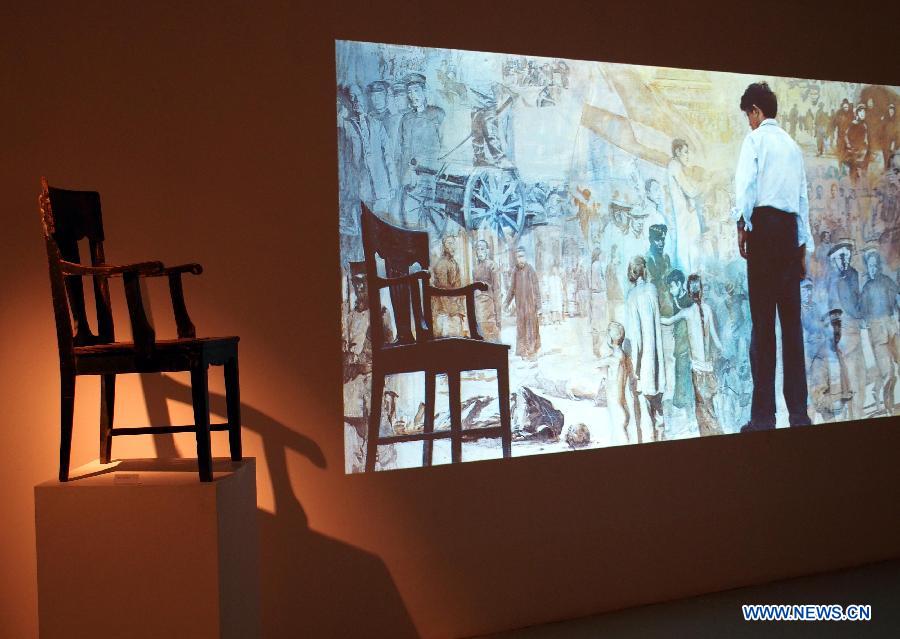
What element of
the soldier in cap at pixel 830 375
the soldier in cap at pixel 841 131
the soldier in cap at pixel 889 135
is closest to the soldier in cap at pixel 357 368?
the soldier in cap at pixel 830 375

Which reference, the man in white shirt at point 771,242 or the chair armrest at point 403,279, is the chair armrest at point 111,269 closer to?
the chair armrest at point 403,279

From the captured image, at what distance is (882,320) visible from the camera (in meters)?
A: 4.70

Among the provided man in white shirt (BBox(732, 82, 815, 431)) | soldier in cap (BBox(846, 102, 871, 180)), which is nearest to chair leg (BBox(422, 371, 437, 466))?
man in white shirt (BBox(732, 82, 815, 431))

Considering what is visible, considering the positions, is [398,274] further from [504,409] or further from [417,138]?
[504,409]

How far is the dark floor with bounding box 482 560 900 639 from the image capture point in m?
3.77

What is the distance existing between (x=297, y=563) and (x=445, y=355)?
3.17ft

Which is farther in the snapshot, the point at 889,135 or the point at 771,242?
the point at 889,135

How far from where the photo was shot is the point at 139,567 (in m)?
2.55

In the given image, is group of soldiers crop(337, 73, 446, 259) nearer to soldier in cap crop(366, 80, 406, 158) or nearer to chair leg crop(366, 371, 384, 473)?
soldier in cap crop(366, 80, 406, 158)

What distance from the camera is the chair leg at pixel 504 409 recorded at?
379 cm

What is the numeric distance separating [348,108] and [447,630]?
2.09 m

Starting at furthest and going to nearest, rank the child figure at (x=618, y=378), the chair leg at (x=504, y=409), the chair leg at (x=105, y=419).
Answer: the child figure at (x=618, y=378) → the chair leg at (x=504, y=409) → the chair leg at (x=105, y=419)

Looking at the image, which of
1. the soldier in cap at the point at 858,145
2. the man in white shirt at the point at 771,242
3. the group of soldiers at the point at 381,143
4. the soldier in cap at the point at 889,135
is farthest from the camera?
the soldier in cap at the point at 889,135

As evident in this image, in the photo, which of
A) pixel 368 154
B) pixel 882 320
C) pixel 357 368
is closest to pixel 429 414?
pixel 357 368
